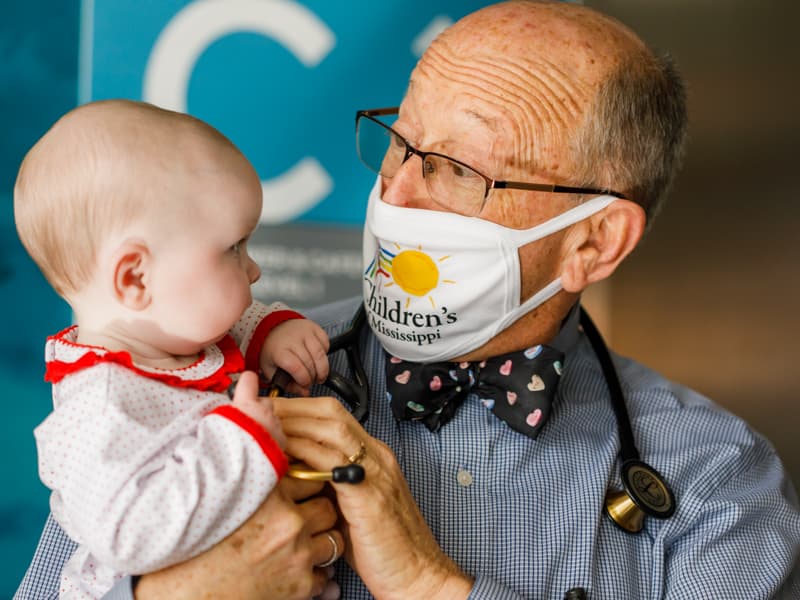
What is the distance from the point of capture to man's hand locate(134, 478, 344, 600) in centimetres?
148

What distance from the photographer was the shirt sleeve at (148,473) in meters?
1.31

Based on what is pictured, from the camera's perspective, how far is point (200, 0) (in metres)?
2.63

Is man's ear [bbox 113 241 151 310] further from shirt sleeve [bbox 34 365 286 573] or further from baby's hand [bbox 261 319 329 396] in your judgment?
baby's hand [bbox 261 319 329 396]

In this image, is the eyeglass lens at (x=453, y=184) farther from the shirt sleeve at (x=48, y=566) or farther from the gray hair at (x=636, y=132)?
the shirt sleeve at (x=48, y=566)

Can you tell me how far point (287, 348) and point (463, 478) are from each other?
1.67 feet

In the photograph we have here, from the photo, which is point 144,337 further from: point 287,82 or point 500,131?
point 287,82

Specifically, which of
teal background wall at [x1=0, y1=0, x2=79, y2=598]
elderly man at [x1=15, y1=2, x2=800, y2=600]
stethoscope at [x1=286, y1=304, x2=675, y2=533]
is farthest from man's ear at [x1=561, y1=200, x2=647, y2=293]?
teal background wall at [x1=0, y1=0, x2=79, y2=598]

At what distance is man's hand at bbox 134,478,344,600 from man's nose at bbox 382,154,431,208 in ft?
2.23

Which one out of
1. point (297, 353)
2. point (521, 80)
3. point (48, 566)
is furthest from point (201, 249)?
point (521, 80)

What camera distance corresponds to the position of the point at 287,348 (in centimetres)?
177

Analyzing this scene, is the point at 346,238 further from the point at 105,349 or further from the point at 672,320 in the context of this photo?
the point at 105,349

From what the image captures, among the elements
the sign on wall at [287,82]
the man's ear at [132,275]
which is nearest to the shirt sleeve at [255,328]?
the man's ear at [132,275]

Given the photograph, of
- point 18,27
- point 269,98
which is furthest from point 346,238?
point 18,27

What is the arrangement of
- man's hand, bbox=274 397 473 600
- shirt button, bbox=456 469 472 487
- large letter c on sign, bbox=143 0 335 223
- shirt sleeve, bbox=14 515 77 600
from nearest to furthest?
1. man's hand, bbox=274 397 473 600
2. shirt sleeve, bbox=14 515 77 600
3. shirt button, bbox=456 469 472 487
4. large letter c on sign, bbox=143 0 335 223
